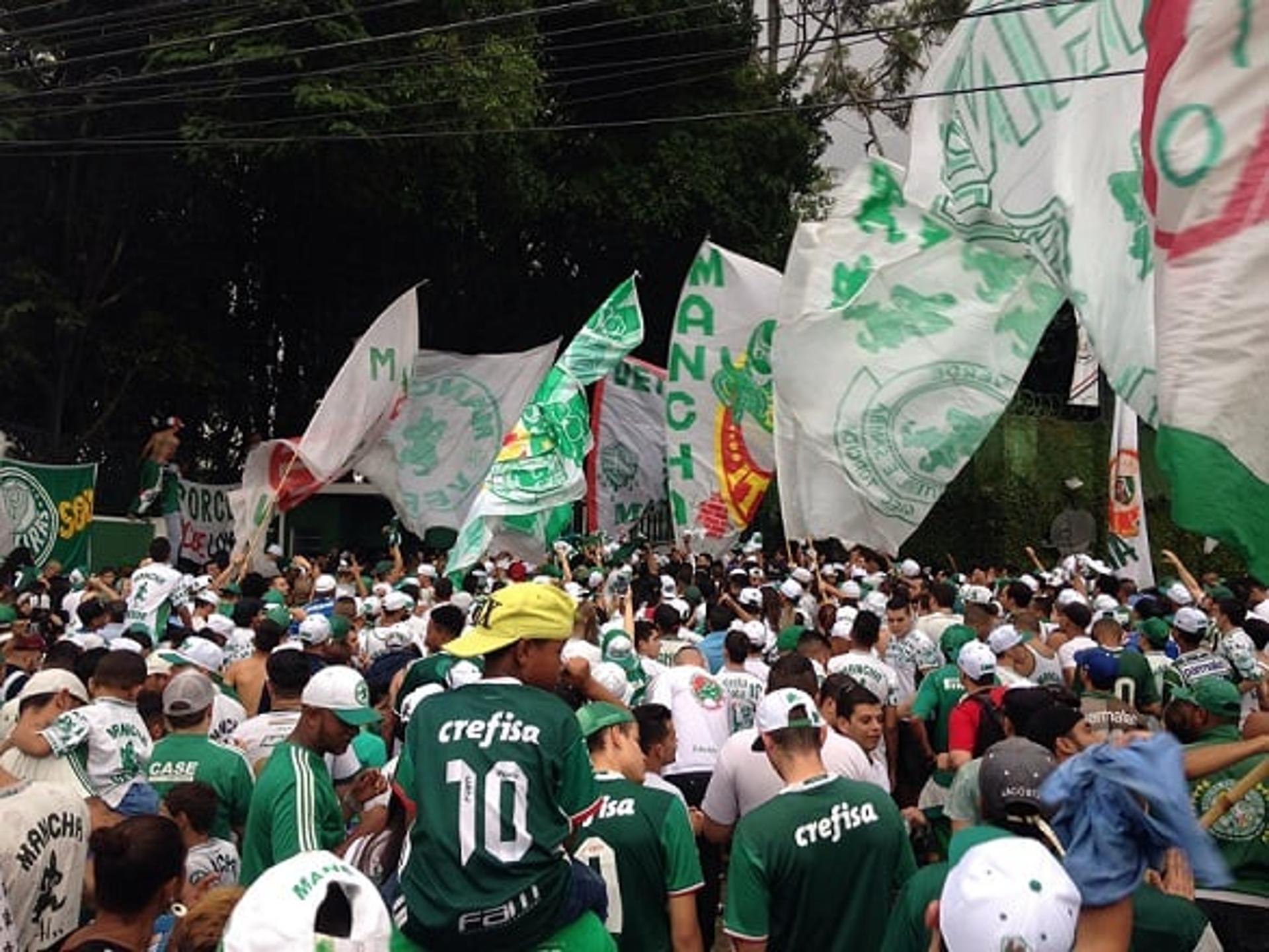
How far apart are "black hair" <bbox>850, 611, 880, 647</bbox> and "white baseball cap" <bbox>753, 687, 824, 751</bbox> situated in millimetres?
3313

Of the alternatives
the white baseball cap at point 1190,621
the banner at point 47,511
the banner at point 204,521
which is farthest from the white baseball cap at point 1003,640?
the banner at point 204,521

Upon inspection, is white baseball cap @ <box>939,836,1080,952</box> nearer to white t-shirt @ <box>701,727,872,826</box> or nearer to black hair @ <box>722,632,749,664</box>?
white t-shirt @ <box>701,727,872,826</box>

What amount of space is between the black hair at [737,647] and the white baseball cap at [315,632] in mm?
2394

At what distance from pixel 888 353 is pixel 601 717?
5.55m

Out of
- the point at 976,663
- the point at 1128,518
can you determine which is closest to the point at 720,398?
the point at 1128,518

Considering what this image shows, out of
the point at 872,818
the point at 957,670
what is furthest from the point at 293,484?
the point at 872,818

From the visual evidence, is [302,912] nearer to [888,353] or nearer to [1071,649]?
[1071,649]

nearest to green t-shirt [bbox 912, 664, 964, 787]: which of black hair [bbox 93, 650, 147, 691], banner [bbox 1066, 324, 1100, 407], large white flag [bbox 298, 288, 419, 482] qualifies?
black hair [bbox 93, 650, 147, 691]

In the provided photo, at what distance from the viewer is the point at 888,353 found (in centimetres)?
1008

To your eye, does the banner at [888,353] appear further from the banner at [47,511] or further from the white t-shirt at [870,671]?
the banner at [47,511]

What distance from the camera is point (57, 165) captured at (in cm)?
2428

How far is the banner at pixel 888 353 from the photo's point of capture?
955 centimetres

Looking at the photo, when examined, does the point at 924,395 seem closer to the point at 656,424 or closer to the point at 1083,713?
the point at 1083,713

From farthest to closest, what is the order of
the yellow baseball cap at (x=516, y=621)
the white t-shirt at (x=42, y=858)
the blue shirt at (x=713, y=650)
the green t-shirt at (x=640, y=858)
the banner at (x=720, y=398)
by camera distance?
the banner at (x=720, y=398)
the blue shirt at (x=713, y=650)
the green t-shirt at (x=640, y=858)
the white t-shirt at (x=42, y=858)
the yellow baseball cap at (x=516, y=621)
